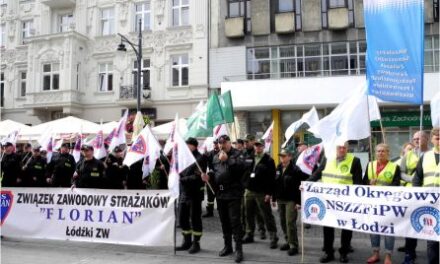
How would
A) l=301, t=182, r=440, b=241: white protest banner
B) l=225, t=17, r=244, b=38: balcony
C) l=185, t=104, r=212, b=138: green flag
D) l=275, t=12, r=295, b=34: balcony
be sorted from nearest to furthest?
l=301, t=182, r=440, b=241: white protest banner → l=185, t=104, r=212, b=138: green flag → l=275, t=12, r=295, b=34: balcony → l=225, t=17, r=244, b=38: balcony

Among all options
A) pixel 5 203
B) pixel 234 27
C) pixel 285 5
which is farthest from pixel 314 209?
pixel 285 5

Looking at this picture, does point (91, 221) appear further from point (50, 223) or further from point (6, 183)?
point (6, 183)

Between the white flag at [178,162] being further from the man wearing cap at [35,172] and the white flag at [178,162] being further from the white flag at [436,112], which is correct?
the man wearing cap at [35,172]

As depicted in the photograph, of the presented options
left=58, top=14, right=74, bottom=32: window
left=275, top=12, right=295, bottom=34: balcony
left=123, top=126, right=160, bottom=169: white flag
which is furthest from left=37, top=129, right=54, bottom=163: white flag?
left=58, top=14, right=74, bottom=32: window

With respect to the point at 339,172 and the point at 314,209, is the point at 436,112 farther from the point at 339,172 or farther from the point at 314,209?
the point at 314,209

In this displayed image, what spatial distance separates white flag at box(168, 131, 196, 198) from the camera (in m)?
7.66

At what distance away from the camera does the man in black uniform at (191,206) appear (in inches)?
314

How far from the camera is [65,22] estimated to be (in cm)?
3067

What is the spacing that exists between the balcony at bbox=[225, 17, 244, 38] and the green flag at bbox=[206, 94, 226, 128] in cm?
1769

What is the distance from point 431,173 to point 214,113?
4.48 m

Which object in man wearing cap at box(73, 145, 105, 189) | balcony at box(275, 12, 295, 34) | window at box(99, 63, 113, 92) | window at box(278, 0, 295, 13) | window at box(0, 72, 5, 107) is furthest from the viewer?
window at box(0, 72, 5, 107)

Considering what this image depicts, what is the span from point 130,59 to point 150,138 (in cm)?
2066

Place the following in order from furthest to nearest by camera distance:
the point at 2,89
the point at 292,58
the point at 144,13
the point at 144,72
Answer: the point at 2,89
the point at 144,13
the point at 144,72
the point at 292,58

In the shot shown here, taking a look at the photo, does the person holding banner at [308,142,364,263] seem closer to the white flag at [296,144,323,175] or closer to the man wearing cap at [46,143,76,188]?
the white flag at [296,144,323,175]
